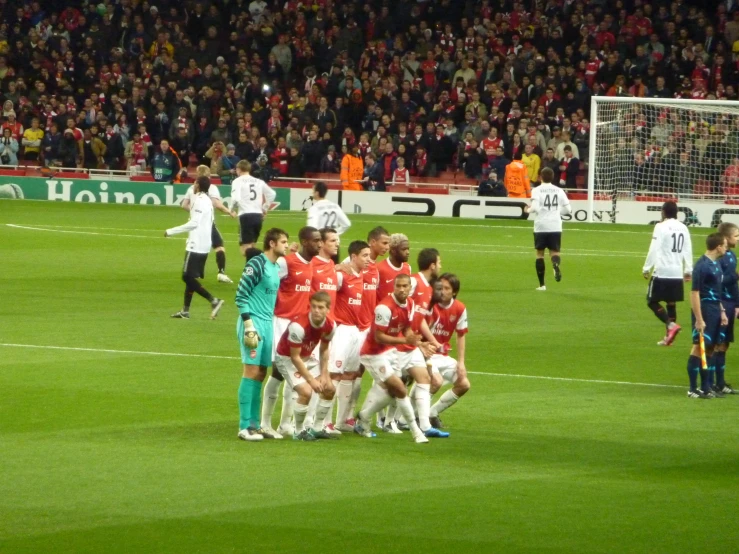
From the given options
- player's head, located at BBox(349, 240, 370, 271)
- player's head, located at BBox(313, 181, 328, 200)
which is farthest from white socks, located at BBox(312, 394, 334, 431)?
player's head, located at BBox(313, 181, 328, 200)

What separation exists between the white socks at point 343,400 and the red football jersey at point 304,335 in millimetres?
619

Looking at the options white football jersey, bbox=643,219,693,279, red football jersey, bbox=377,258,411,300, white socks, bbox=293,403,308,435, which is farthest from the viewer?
white football jersey, bbox=643,219,693,279

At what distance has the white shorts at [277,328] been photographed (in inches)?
438

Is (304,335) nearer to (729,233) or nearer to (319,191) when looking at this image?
(729,233)

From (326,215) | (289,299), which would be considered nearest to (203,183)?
(326,215)

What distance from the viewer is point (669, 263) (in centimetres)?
1717

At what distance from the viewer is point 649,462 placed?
10273mm

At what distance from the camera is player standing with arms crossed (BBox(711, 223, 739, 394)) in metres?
13.5

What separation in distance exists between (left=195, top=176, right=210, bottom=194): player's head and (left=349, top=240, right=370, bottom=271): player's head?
8029 mm

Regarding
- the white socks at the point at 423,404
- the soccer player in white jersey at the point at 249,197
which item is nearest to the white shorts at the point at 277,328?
the white socks at the point at 423,404

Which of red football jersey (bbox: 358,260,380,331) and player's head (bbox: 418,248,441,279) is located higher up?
player's head (bbox: 418,248,441,279)

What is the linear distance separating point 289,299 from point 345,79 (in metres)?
28.9

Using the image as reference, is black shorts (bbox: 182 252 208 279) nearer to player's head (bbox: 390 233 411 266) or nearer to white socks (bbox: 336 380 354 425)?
white socks (bbox: 336 380 354 425)

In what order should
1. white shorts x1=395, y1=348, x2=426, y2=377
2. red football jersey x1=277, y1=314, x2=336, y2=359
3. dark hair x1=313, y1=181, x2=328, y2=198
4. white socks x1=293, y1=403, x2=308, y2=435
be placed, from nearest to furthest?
red football jersey x1=277, y1=314, x2=336, y2=359 < white socks x1=293, y1=403, x2=308, y2=435 < white shorts x1=395, y1=348, x2=426, y2=377 < dark hair x1=313, y1=181, x2=328, y2=198
